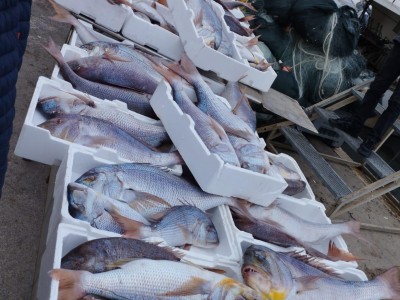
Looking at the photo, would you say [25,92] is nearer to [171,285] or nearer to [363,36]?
[171,285]

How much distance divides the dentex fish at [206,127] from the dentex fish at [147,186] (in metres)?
0.23

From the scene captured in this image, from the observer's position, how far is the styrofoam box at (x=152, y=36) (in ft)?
11.4

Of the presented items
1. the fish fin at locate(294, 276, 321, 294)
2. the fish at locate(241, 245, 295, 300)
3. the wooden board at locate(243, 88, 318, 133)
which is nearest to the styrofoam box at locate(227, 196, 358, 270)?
the fish fin at locate(294, 276, 321, 294)

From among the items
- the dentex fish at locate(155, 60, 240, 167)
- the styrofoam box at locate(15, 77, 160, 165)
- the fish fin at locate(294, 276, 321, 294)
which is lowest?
the styrofoam box at locate(15, 77, 160, 165)

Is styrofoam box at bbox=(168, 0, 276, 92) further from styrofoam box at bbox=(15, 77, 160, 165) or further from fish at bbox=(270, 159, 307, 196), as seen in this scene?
styrofoam box at bbox=(15, 77, 160, 165)

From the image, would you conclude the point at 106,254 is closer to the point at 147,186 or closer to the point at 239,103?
the point at 147,186

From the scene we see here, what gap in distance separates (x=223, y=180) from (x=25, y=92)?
1.83 m

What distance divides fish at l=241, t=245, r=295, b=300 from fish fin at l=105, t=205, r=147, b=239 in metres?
0.52

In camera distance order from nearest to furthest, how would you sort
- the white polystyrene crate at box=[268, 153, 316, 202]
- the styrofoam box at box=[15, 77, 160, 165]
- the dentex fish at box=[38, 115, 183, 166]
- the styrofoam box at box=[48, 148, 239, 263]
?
1. the styrofoam box at box=[48, 148, 239, 263]
2. the styrofoam box at box=[15, 77, 160, 165]
3. the dentex fish at box=[38, 115, 183, 166]
4. the white polystyrene crate at box=[268, 153, 316, 202]

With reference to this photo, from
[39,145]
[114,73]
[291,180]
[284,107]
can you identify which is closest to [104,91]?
[114,73]

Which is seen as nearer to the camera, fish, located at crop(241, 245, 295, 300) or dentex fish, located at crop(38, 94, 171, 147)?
fish, located at crop(241, 245, 295, 300)

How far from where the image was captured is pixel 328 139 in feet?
19.6

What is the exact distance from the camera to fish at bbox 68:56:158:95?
2.90 m

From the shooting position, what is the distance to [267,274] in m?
2.04
